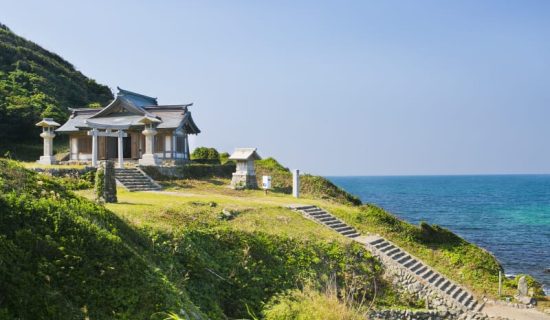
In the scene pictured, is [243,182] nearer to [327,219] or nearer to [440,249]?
[327,219]

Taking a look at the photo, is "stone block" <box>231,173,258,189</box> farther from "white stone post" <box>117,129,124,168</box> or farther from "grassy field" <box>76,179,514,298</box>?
"white stone post" <box>117,129,124,168</box>

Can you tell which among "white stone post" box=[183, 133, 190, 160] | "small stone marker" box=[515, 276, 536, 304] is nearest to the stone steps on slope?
"small stone marker" box=[515, 276, 536, 304]

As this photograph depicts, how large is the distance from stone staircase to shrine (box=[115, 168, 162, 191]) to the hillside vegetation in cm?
2034

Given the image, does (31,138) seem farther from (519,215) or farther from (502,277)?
(519,215)

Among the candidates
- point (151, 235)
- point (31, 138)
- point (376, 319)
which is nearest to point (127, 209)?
point (151, 235)

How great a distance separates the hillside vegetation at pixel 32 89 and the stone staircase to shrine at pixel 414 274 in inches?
1378

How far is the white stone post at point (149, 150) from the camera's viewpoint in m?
34.9

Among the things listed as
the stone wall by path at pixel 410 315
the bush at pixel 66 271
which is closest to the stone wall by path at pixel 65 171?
the bush at pixel 66 271

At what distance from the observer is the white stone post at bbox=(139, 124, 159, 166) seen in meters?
34.9

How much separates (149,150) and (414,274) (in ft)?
70.5

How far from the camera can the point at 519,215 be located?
60969mm

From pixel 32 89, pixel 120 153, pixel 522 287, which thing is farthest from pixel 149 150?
pixel 32 89

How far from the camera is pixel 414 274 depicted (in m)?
21.2

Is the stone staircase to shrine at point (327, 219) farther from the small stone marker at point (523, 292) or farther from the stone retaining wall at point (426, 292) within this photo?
the small stone marker at point (523, 292)
